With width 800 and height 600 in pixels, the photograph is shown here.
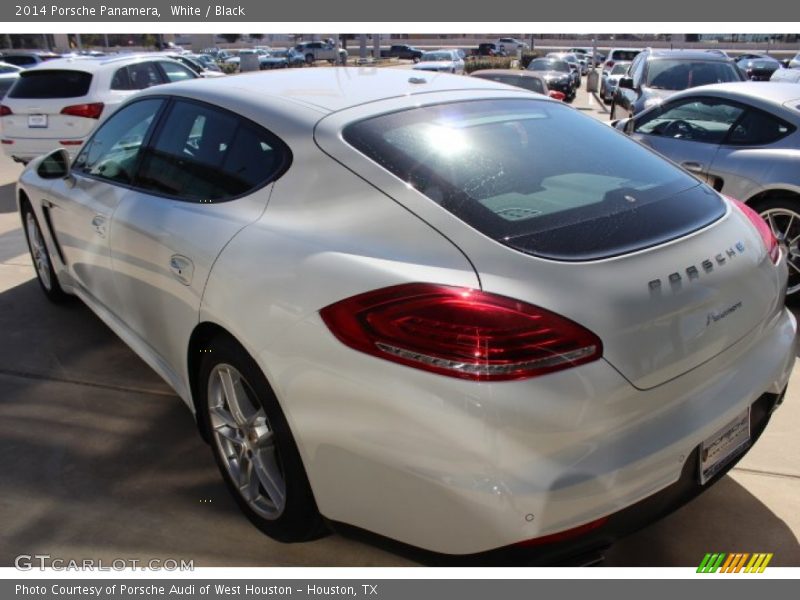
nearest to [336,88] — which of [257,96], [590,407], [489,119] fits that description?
[257,96]

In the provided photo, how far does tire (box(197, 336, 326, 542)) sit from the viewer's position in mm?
2181

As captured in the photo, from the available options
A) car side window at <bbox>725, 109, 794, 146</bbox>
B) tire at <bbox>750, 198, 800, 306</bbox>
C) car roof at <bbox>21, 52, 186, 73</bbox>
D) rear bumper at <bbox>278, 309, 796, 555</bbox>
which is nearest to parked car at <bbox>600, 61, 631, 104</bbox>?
car roof at <bbox>21, 52, 186, 73</bbox>

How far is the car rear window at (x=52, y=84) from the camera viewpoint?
28.9ft

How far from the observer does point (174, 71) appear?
9930 millimetres

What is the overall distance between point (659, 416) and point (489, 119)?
127 cm

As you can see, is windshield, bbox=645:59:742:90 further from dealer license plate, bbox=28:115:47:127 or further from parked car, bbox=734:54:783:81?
parked car, bbox=734:54:783:81

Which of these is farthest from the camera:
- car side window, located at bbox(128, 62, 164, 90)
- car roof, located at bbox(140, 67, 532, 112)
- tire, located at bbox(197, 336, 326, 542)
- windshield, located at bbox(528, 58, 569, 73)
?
windshield, located at bbox(528, 58, 569, 73)

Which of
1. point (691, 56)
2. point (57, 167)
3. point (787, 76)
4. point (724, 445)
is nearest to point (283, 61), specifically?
point (787, 76)

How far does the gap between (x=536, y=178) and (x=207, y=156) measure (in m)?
1.34

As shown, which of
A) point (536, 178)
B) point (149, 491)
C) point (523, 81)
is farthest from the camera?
point (523, 81)

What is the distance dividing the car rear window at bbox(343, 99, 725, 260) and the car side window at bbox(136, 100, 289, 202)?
1.31ft

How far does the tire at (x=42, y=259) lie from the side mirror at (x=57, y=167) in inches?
26.7

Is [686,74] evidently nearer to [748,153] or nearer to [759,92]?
[759,92]

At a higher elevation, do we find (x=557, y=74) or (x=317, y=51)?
(x=557, y=74)
